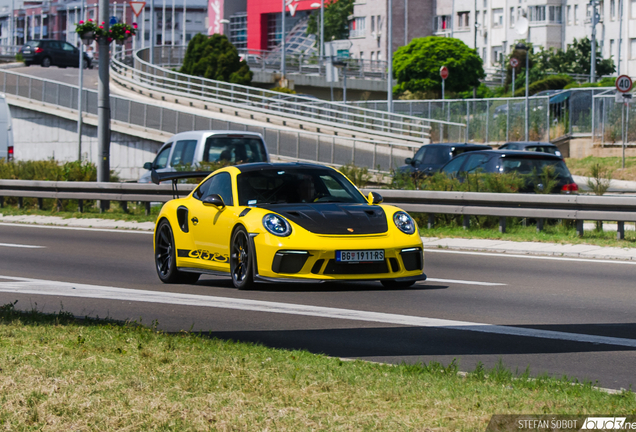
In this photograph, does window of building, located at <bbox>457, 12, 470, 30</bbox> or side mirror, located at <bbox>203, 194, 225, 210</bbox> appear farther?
window of building, located at <bbox>457, 12, 470, 30</bbox>

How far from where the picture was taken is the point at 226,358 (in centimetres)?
648

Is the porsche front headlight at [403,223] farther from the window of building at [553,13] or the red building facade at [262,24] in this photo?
the red building facade at [262,24]

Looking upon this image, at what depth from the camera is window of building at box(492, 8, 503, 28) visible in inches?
4065

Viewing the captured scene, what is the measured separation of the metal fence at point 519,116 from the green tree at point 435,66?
102 feet

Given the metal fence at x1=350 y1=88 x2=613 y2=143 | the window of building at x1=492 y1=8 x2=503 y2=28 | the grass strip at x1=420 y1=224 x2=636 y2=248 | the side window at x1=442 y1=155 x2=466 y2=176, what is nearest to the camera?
the grass strip at x1=420 y1=224 x2=636 y2=248

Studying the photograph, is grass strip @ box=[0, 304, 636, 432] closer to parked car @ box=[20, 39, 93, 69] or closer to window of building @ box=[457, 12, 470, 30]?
parked car @ box=[20, 39, 93, 69]

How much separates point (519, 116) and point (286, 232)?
35688 mm

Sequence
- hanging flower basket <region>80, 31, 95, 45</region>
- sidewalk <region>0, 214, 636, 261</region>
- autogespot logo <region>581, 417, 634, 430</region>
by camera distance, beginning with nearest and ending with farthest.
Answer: autogespot logo <region>581, 417, 634, 430</region>
sidewalk <region>0, 214, 636, 261</region>
hanging flower basket <region>80, 31, 95, 45</region>

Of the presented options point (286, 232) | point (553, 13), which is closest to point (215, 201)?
point (286, 232)

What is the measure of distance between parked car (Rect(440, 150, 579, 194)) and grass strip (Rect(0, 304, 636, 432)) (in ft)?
41.4

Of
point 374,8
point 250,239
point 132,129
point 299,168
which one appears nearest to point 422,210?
point 299,168

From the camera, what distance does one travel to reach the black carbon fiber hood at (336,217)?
10.4 m

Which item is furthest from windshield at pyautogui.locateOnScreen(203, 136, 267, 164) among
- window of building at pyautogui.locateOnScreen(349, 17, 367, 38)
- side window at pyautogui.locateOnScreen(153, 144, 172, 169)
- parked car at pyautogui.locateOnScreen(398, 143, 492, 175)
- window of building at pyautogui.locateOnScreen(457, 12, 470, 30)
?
window of building at pyautogui.locateOnScreen(349, 17, 367, 38)

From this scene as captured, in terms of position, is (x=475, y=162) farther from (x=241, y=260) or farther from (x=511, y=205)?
(x=241, y=260)
